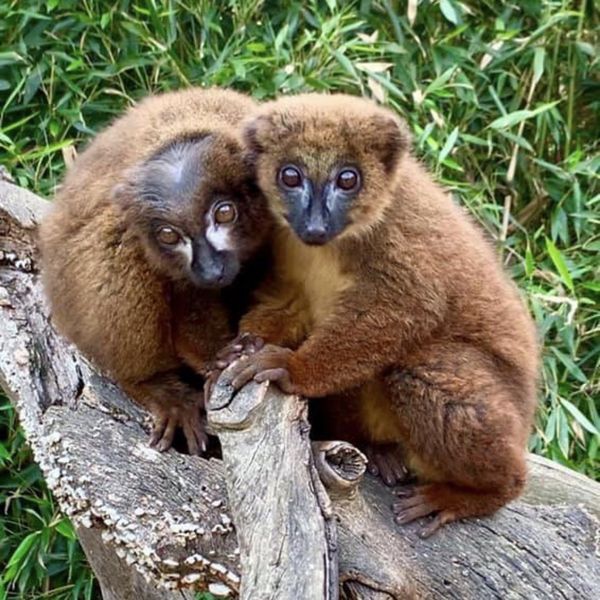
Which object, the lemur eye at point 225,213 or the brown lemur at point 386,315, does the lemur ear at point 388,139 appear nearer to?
the brown lemur at point 386,315

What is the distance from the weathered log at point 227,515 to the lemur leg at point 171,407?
0.05 m

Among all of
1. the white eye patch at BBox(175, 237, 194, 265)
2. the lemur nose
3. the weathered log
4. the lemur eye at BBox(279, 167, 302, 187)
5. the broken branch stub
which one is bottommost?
the weathered log

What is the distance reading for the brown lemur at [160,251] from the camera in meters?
3.55

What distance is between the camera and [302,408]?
3316 mm

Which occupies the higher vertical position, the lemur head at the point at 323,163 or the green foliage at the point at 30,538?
the lemur head at the point at 323,163

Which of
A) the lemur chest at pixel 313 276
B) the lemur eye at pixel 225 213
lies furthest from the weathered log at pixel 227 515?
the lemur eye at pixel 225 213

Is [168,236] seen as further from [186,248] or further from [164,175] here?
[164,175]

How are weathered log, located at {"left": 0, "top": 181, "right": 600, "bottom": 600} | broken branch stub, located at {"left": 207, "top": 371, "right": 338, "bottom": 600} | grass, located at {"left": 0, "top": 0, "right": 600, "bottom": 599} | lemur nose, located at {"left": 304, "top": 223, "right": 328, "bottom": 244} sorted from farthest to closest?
grass, located at {"left": 0, "top": 0, "right": 600, "bottom": 599} → lemur nose, located at {"left": 304, "top": 223, "right": 328, "bottom": 244} → weathered log, located at {"left": 0, "top": 181, "right": 600, "bottom": 600} → broken branch stub, located at {"left": 207, "top": 371, "right": 338, "bottom": 600}

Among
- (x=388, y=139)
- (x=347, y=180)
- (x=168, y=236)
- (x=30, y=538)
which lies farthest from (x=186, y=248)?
(x=30, y=538)

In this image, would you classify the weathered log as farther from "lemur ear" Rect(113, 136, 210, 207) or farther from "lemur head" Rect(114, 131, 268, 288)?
"lemur ear" Rect(113, 136, 210, 207)

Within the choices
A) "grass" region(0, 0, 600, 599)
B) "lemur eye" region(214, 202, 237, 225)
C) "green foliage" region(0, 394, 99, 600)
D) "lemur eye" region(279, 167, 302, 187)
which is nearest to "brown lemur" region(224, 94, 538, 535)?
"lemur eye" region(279, 167, 302, 187)

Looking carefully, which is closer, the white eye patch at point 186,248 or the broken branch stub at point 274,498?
the broken branch stub at point 274,498

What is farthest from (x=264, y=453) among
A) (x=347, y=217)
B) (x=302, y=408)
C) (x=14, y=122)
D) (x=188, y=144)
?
(x=14, y=122)

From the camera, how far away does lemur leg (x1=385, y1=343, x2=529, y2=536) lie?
11.6 feet
